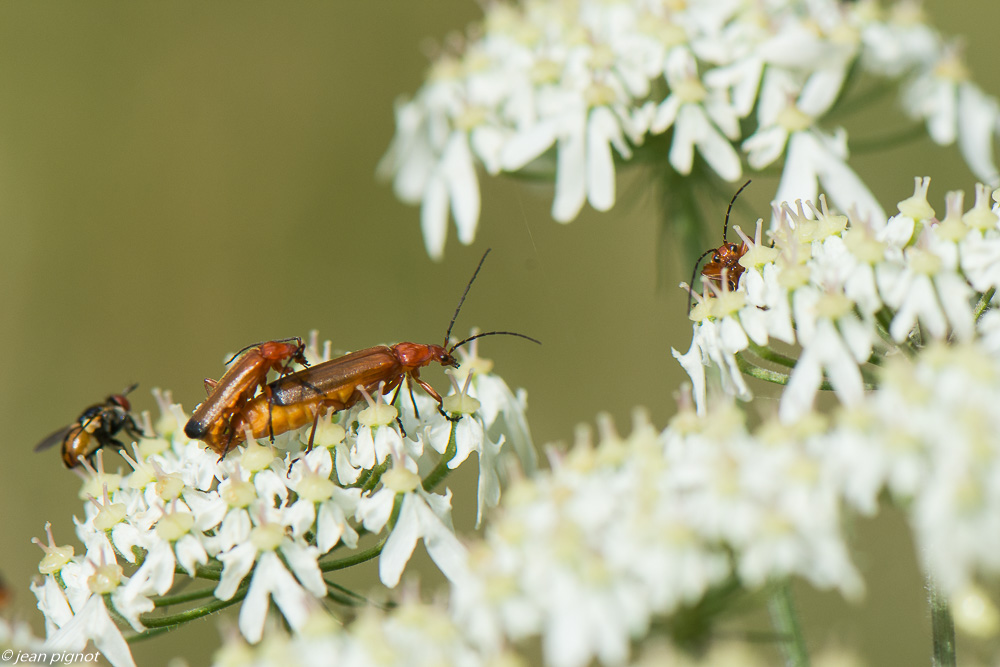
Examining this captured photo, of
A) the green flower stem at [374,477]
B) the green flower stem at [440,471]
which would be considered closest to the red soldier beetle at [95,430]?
the green flower stem at [374,477]

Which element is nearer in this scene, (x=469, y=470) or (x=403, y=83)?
(x=469, y=470)

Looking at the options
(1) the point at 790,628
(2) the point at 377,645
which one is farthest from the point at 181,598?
(1) the point at 790,628

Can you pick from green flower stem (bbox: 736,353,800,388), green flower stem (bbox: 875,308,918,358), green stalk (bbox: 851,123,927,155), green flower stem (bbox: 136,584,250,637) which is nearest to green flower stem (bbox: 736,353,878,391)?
green flower stem (bbox: 736,353,800,388)

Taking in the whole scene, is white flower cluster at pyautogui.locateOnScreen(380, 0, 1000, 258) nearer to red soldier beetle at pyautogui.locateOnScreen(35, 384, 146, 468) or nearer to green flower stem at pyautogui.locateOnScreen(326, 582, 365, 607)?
red soldier beetle at pyautogui.locateOnScreen(35, 384, 146, 468)

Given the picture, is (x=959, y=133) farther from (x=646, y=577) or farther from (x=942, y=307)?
(x=646, y=577)

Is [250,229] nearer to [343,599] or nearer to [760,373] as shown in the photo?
[343,599]

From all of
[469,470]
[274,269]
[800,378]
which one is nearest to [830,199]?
[800,378]
